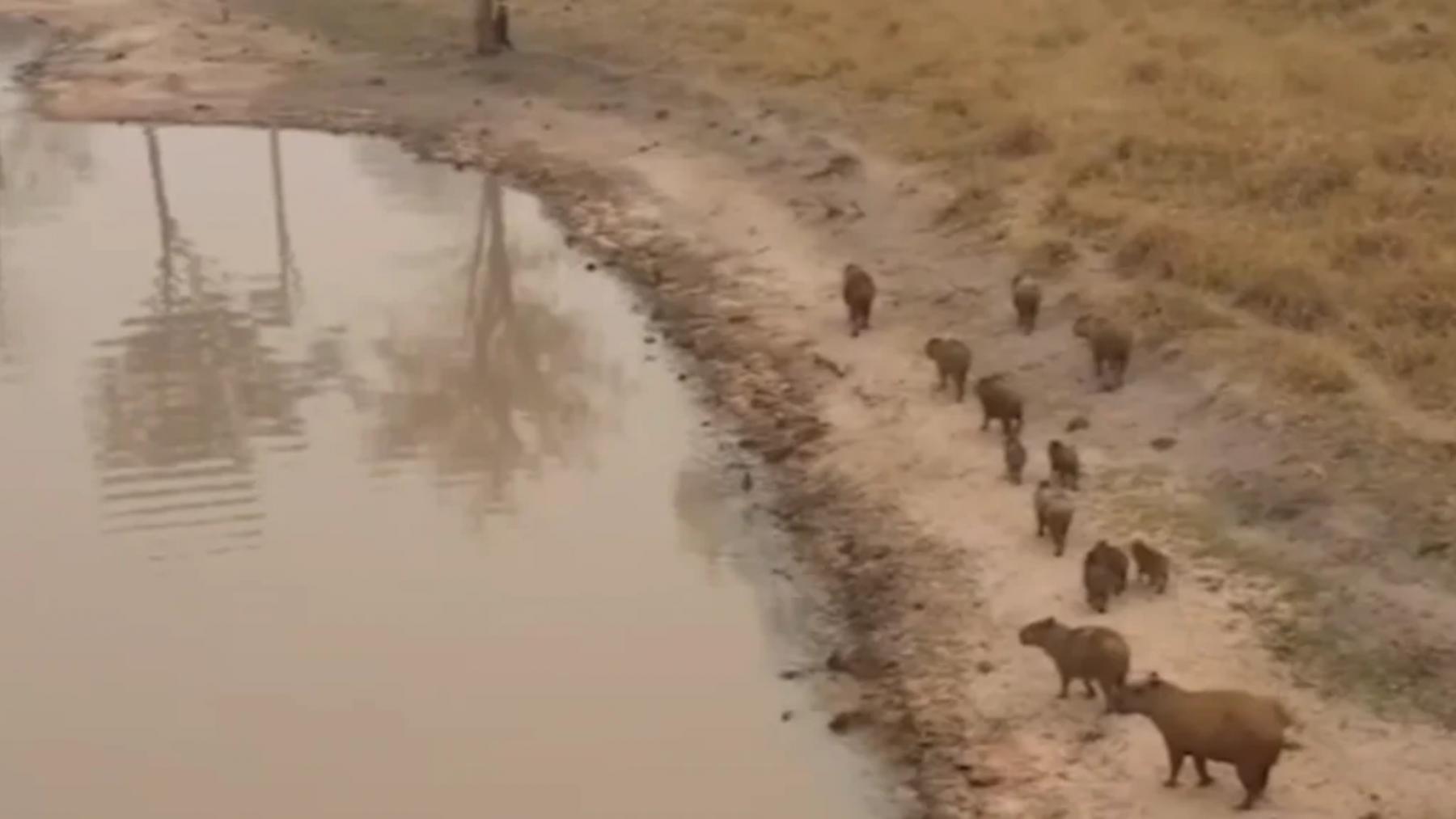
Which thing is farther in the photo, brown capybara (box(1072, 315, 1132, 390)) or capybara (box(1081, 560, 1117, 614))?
brown capybara (box(1072, 315, 1132, 390))

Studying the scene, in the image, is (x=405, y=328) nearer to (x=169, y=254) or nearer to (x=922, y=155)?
(x=169, y=254)

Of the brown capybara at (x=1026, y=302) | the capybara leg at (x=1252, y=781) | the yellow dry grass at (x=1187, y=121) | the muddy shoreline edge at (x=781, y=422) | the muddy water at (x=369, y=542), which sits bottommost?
the muddy water at (x=369, y=542)

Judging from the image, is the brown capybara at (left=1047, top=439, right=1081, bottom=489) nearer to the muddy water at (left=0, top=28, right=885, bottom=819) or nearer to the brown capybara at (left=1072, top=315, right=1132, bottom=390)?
the brown capybara at (left=1072, top=315, right=1132, bottom=390)

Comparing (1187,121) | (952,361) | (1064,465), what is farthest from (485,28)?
(1064,465)

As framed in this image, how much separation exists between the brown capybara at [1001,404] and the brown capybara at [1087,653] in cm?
277

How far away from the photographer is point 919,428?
1369cm

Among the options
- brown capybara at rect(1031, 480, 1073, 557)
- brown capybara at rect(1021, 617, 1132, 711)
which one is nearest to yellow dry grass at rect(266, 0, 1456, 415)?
brown capybara at rect(1031, 480, 1073, 557)

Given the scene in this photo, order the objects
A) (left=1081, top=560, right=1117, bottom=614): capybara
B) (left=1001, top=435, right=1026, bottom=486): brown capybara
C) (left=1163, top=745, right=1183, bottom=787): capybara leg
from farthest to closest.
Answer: (left=1001, top=435, right=1026, bottom=486): brown capybara, (left=1081, top=560, right=1117, bottom=614): capybara, (left=1163, top=745, right=1183, bottom=787): capybara leg

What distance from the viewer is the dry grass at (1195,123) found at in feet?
47.2

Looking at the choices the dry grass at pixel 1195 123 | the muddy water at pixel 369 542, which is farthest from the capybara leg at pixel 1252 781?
the dry grass at pixel 1195 123

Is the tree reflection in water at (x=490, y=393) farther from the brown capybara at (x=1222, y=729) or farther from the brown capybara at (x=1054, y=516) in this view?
the brown capybara at (x=1222, y=729)

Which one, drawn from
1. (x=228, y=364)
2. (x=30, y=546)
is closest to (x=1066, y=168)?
(x=228, y=364)

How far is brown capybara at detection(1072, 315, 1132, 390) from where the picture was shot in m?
13.7

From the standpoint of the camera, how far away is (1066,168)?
56.8 ft
